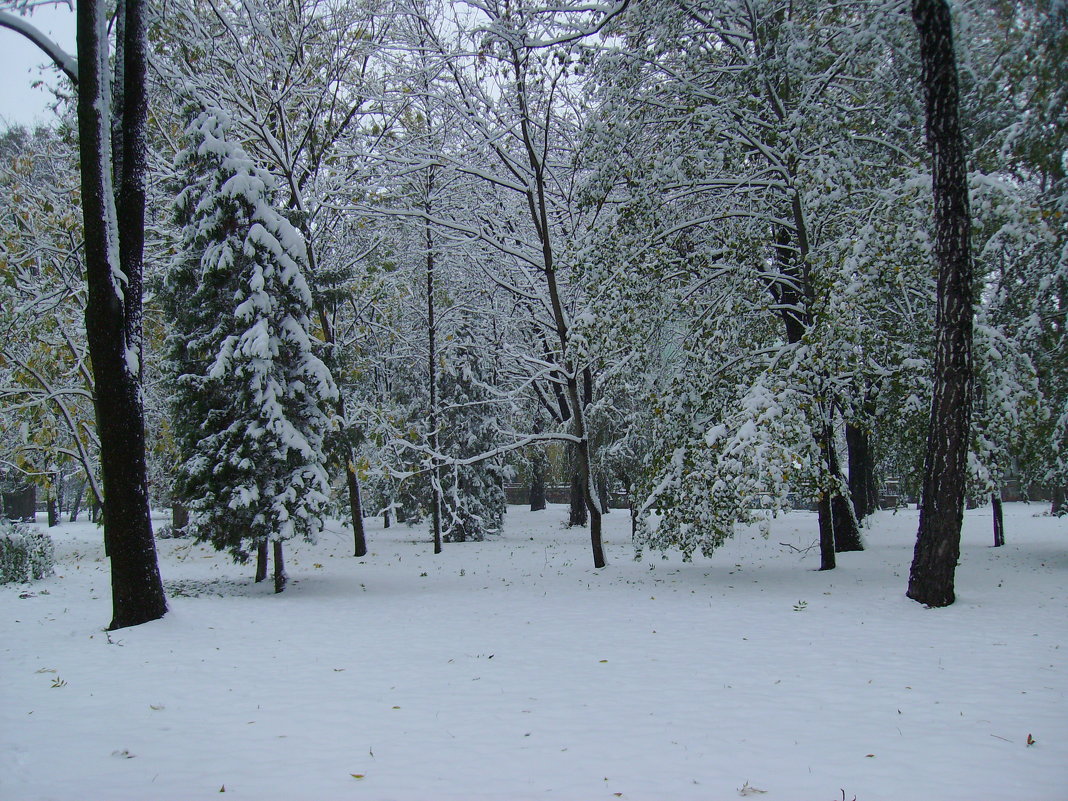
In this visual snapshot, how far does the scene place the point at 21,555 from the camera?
12.7 metres

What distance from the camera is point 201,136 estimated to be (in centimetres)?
1208

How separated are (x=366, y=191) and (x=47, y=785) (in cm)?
1374

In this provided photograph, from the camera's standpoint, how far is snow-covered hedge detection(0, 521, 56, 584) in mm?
12555

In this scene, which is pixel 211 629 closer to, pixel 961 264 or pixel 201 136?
pixel 201 136

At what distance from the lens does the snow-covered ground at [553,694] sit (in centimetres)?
405

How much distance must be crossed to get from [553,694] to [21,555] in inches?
457

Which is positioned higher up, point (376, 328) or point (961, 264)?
point (376, 328)

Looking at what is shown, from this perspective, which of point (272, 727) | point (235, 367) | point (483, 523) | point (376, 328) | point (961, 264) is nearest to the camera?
point (272, 727)

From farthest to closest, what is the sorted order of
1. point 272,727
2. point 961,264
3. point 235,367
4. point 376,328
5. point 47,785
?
point 376,328 → point 235,367 → point 961,264 → point 272,727 → point 47,785

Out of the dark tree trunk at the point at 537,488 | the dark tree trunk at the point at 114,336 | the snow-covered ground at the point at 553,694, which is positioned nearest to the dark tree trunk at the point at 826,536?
the snow-covered ground at the point at 553,694

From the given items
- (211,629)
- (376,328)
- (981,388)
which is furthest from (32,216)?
(981,388)

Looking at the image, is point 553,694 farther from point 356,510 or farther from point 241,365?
point 356,510

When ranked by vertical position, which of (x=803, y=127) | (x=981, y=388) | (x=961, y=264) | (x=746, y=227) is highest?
(x=803, y=127)

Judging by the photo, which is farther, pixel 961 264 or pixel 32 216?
pixel 32 216
